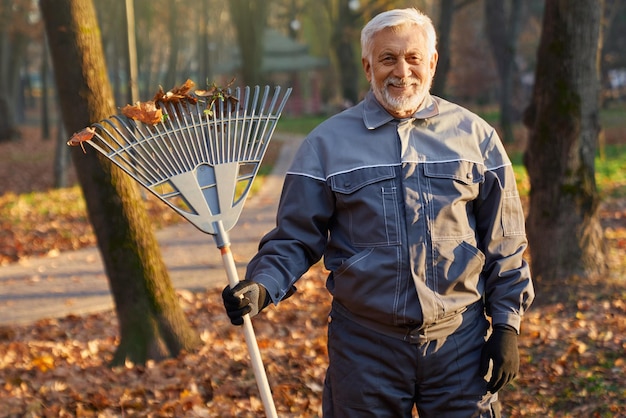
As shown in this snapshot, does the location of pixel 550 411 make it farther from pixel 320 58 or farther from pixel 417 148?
pixel 320 58

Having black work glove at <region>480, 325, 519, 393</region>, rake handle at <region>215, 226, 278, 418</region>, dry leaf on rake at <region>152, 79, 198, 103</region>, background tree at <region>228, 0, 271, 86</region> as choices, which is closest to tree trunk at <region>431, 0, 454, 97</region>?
background tree at <region>228, 0, 271, 86</region>

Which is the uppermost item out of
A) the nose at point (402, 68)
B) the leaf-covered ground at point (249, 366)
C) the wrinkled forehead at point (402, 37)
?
the wrinkled forehead at point (402, 37)

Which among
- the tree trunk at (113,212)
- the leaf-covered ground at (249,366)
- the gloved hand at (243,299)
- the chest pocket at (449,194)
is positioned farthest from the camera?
the tree trunk at (113,212)

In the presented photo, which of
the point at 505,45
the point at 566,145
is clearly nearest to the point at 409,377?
the point at 566,145

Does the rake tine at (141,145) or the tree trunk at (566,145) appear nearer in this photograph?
the rake tine at (141,145)

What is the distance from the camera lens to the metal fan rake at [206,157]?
9.88 ft

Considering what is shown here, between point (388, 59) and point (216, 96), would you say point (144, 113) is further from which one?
point (388, 59)

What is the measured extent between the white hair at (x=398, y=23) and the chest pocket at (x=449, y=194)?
41 centimetres

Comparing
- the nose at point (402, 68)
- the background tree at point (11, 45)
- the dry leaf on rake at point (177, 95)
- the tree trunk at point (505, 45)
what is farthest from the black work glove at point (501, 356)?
the background tree at point (11, 45)

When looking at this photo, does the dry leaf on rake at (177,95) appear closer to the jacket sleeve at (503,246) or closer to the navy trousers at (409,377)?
the navy trousers at (409,377)

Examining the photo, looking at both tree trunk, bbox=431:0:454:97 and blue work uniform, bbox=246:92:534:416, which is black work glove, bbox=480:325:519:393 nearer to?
blue work uniform, bbox=246:92:534:416

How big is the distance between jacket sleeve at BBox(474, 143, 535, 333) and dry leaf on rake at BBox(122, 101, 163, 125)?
1.16 meters

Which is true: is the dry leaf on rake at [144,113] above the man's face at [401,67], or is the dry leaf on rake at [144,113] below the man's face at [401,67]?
below

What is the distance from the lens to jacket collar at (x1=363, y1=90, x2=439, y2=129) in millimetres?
3041
